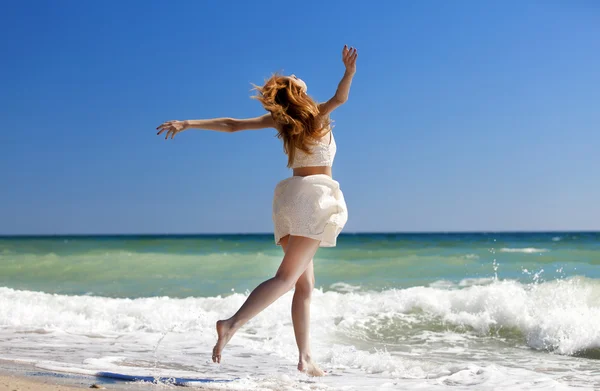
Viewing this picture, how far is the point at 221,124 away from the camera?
13.1 feet

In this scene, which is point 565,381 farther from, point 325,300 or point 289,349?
point 325,300

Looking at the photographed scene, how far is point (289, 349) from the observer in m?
5.63

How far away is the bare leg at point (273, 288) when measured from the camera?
12.1 feet

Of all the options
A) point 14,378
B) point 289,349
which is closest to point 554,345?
point 289,349

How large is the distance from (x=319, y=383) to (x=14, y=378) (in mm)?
1813

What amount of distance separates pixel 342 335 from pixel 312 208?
9.97 ft

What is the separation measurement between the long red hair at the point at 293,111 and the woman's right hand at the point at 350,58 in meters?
0.30

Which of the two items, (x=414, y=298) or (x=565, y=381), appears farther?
(x=414, y=298)

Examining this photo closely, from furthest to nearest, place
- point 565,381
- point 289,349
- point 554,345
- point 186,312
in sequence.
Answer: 1. point 186,312
2. point 554,345
3. point 289,349
4. point 565,381

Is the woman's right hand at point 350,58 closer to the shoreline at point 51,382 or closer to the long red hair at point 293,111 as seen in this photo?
the long red hair at point 293,111

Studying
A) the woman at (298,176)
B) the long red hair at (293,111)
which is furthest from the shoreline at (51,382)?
the long red hair at (293,111)

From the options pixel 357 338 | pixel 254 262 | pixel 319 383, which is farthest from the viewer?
pixel 254 262

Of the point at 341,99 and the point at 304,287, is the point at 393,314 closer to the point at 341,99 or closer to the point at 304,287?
the point at 304,287

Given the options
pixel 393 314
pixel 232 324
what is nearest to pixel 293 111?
pixel 232 324
